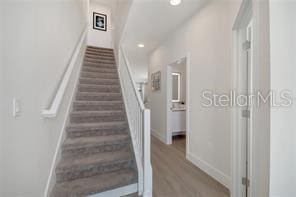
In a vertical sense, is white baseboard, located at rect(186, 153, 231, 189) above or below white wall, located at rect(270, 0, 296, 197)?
below

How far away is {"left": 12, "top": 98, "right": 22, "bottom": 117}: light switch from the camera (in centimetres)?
101

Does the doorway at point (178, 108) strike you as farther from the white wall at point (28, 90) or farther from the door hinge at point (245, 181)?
the white wall at point (28, 90)

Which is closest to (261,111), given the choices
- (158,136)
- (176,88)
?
(158,136)

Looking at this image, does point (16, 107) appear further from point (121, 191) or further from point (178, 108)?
point (178, 108)

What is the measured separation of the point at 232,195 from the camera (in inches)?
69.9

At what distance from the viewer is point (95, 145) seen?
2113 mm

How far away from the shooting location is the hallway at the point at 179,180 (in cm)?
192

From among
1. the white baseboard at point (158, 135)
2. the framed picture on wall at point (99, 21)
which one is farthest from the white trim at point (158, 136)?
the framed picture on wall at point (99, 21)

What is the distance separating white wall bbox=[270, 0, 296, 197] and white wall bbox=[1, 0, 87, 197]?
5.05ft

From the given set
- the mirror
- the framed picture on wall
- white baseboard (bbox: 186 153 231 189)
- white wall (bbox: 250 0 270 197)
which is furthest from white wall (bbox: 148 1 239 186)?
the framed picture on wall

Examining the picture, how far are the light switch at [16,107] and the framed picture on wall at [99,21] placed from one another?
598cm

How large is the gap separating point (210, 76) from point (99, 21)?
18.2 ft

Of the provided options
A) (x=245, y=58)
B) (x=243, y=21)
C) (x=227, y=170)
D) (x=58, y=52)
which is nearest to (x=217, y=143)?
(x=227, y=170)

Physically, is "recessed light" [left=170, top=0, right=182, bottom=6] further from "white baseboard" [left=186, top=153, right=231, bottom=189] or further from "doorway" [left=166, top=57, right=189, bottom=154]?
"white baseboard" [left=186, top=153, right=231, bottom=189]
